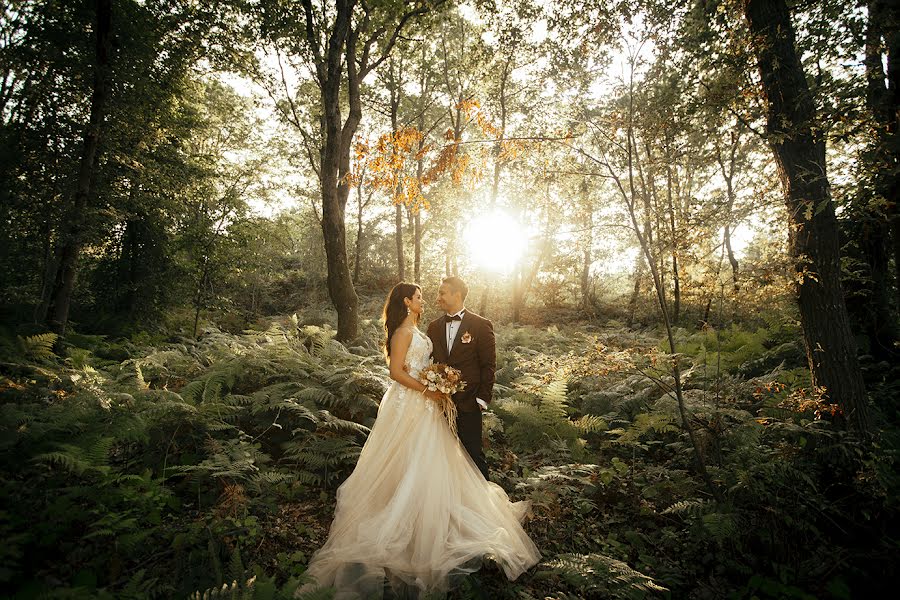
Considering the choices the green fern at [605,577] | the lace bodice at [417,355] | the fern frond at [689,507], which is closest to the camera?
the green fern at [605,577]

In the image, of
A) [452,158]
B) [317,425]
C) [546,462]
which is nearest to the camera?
[452,158]

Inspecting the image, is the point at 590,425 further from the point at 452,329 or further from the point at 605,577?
the point at 605,577

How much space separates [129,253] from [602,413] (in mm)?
14672

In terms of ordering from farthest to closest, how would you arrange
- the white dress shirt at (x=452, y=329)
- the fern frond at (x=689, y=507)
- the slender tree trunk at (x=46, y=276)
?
the slender tree trunk at (x=46, y=276)
the white dress shirt at (x=452, y=329)
the fern frond at (x=689, y=507)

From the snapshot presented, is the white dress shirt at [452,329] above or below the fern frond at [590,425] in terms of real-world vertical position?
above

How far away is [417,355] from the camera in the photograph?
4133 mm

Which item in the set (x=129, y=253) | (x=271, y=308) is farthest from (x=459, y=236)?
(x=129, y=253)

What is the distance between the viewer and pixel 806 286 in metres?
4.40

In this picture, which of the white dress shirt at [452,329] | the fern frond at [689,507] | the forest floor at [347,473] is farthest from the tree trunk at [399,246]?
the fern frond at [689,507]

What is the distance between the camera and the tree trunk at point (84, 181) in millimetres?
8789

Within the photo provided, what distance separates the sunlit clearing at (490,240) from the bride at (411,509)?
12802 millimetres

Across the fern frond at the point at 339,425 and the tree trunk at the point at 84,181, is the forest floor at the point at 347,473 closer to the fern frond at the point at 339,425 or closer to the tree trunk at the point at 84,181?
the fern frond at the point at 339,425

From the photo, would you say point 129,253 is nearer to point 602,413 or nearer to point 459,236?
point 602,413

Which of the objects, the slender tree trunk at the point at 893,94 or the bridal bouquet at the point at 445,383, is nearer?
the slender tree trunk at the point at 893,94
